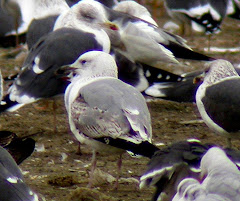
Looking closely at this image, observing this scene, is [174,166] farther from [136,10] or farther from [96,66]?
[136,10]

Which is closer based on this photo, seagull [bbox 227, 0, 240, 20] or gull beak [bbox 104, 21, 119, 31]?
gull beak [bbox 104, 21, 119, 31]

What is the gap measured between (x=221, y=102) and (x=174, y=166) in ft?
5.53

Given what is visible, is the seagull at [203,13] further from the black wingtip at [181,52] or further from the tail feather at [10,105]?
the tail feather at [10,105]

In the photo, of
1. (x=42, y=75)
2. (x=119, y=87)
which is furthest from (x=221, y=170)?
(x=42, y=75)

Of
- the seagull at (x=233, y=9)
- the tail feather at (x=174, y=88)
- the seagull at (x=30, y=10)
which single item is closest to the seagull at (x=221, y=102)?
the tail feather at (x=174, y=88)

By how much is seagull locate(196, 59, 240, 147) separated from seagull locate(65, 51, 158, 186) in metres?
0.83

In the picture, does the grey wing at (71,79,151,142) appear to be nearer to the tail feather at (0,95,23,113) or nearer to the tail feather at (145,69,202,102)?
the tail feather at (0,95,23,113)

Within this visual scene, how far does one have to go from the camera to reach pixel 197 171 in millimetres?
4512

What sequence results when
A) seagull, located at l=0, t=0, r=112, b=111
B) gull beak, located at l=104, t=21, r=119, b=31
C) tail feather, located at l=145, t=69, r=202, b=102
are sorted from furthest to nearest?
gull beak, located at l=104, t=21, r=119, b=31 < tail feather, located at l=145, t=69, r=202, b=102 < seagull, located at l=0, t=0, r=112, b=111

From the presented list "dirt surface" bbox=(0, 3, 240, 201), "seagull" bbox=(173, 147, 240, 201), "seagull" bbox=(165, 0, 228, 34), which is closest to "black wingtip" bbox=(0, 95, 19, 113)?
"dirt surface" bbox=(0, 3, 240, 201)

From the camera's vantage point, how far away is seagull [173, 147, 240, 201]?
391 centimetres

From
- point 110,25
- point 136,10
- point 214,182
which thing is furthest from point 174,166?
point 136,10

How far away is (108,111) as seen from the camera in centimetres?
541

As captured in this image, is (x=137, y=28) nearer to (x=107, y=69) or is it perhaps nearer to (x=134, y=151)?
(x=107, y=69)
